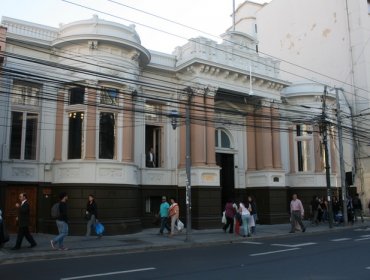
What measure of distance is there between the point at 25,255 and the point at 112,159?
23.4 ft

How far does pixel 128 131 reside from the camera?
19078 mm

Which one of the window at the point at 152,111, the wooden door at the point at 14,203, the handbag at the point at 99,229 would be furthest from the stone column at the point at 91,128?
the window at the point at 152,111

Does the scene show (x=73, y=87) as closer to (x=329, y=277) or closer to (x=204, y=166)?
(x=204, y=166)

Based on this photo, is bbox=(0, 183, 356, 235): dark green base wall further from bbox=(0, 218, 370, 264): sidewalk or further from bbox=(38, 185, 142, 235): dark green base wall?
bbox=(0, 218, 370, 264): sidewalk

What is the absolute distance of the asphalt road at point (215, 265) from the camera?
899cm

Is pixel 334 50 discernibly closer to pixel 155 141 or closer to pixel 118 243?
pixel 155 141

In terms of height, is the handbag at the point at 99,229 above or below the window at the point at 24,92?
below

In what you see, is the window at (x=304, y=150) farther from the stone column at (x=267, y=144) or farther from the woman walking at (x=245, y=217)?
the woman walking at (x=245, y=217)

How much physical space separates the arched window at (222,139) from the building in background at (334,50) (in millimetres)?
7421

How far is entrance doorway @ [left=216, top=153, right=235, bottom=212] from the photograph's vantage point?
2467 cm

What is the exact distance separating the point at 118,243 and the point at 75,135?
586 centimetres

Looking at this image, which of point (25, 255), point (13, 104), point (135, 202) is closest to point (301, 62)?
point (135, 202)

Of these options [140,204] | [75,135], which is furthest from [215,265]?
[140,204]

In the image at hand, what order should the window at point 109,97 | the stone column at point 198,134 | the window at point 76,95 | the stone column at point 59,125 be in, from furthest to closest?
the stone column at point 198,134 → the stone column at point 59,125 → the window at point 109,97 → the window at point 76,95
